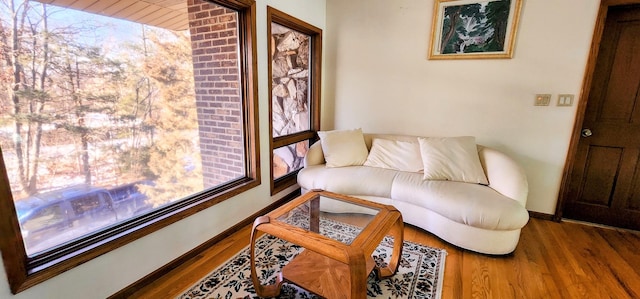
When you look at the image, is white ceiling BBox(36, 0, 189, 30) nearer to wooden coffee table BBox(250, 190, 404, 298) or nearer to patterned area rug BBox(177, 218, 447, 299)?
wooden coffee table BBox(250, 190, 404, 298)

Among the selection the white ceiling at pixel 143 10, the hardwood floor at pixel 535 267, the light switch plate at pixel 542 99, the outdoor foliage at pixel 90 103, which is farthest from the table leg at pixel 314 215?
the light switch plate at pixel 542 99

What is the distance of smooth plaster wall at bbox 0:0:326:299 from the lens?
130 cm

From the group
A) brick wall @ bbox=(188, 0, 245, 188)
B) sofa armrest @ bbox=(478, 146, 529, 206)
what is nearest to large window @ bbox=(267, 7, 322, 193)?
brick wall @ bbox=(188, 0, 245, 188)

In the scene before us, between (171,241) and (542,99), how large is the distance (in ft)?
10.8

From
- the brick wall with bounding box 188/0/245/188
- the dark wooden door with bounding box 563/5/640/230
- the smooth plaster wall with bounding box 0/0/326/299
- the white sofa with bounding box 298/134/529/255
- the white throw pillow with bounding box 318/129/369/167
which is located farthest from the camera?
the white throw pillow with bounding box 318/129/369/167

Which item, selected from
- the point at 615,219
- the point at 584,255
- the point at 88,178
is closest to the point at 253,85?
the point at 88,178

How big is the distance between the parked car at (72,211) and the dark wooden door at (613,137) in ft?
12.0

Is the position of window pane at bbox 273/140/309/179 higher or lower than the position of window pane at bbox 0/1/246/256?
lower

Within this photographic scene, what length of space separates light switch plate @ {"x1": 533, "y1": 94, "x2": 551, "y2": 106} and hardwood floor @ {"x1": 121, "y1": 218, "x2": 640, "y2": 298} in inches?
45.5

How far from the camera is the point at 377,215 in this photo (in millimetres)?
1631

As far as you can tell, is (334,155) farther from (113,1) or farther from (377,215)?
(113,1)

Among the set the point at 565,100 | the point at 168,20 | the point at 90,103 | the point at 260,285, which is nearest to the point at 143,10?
the point at 168,20

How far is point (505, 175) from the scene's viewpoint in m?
2.13

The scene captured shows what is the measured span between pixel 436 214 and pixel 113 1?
2577 millimetres
